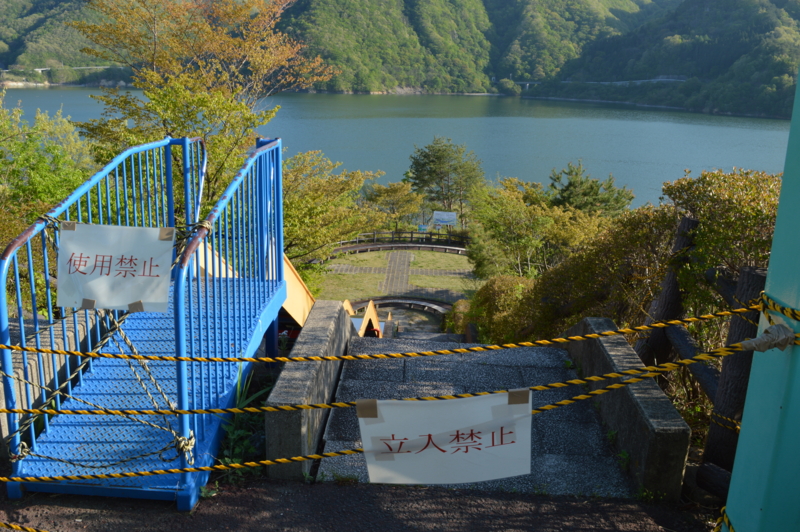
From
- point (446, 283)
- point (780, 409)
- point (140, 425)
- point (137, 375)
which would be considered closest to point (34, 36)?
point (446, 283)

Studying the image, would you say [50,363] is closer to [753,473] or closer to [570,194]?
[753,473]

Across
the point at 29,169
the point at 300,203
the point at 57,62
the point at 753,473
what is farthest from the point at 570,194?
the point at 57,62

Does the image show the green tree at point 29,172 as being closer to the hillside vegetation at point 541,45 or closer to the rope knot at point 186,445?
the rope knot at point 186,445

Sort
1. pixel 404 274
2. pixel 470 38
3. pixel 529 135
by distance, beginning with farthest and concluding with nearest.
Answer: pixel 470 38, pixel 529 135, pixel 404 274

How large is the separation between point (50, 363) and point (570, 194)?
3548 centimetres

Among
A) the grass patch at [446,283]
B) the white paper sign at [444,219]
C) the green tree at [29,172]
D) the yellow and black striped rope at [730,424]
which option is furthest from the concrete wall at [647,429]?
the white paper sign at [444,219]

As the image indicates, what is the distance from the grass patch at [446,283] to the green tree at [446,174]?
807 inches

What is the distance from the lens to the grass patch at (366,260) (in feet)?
96.5

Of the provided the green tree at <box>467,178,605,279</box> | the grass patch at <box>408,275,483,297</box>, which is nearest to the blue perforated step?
the green tree at <box>467,178,605,279</box>

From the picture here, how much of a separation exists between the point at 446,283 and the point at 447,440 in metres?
24.9

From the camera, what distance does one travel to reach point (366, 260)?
30250 mm

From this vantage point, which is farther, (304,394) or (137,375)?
(304,394)

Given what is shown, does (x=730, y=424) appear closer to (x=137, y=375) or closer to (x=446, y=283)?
(x=137, y=375)

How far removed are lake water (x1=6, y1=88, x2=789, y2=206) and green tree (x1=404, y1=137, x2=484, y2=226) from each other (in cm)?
823
